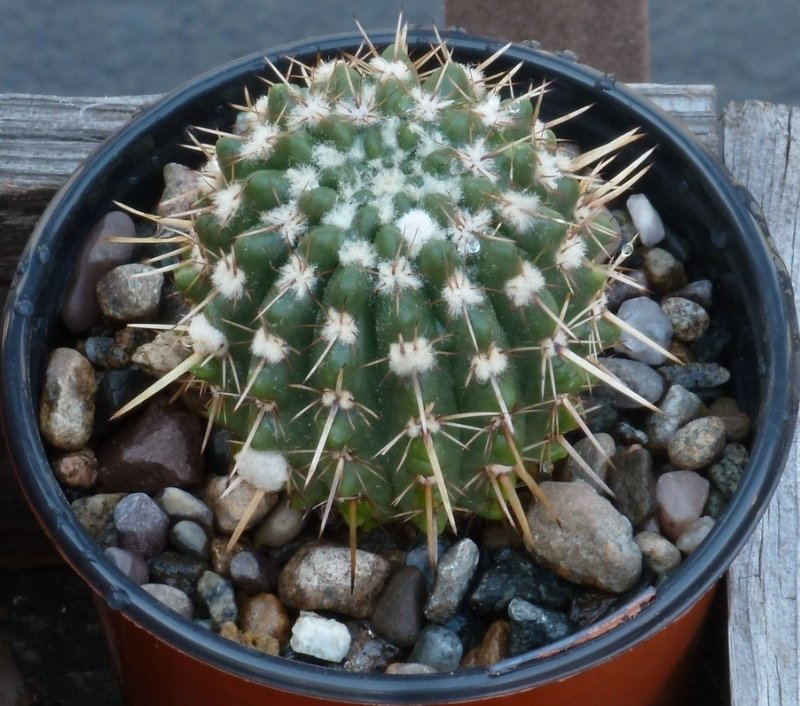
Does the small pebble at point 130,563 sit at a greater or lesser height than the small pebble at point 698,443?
lesser

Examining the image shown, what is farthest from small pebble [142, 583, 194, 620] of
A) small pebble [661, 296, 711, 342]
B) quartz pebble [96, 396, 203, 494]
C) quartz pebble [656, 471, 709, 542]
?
small pebble [661, 296, 711, 342]

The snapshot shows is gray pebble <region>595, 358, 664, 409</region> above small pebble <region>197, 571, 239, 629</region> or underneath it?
above

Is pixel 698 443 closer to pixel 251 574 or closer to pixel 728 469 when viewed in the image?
pixel 728 469

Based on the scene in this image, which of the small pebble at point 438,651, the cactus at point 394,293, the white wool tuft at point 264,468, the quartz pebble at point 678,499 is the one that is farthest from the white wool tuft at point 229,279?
the quartz pebble at point 678,499

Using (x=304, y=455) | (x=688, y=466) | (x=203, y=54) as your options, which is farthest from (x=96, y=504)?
(x=203, y=54)

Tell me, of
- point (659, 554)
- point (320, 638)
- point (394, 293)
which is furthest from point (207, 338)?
point (659, 554)

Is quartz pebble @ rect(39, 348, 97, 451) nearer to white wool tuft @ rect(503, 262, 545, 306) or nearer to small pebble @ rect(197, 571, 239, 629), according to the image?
small pebble @ rect(197, 571, 239, 629)

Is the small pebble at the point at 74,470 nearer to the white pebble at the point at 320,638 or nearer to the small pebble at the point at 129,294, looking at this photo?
the small pebble at the point at 129,294
